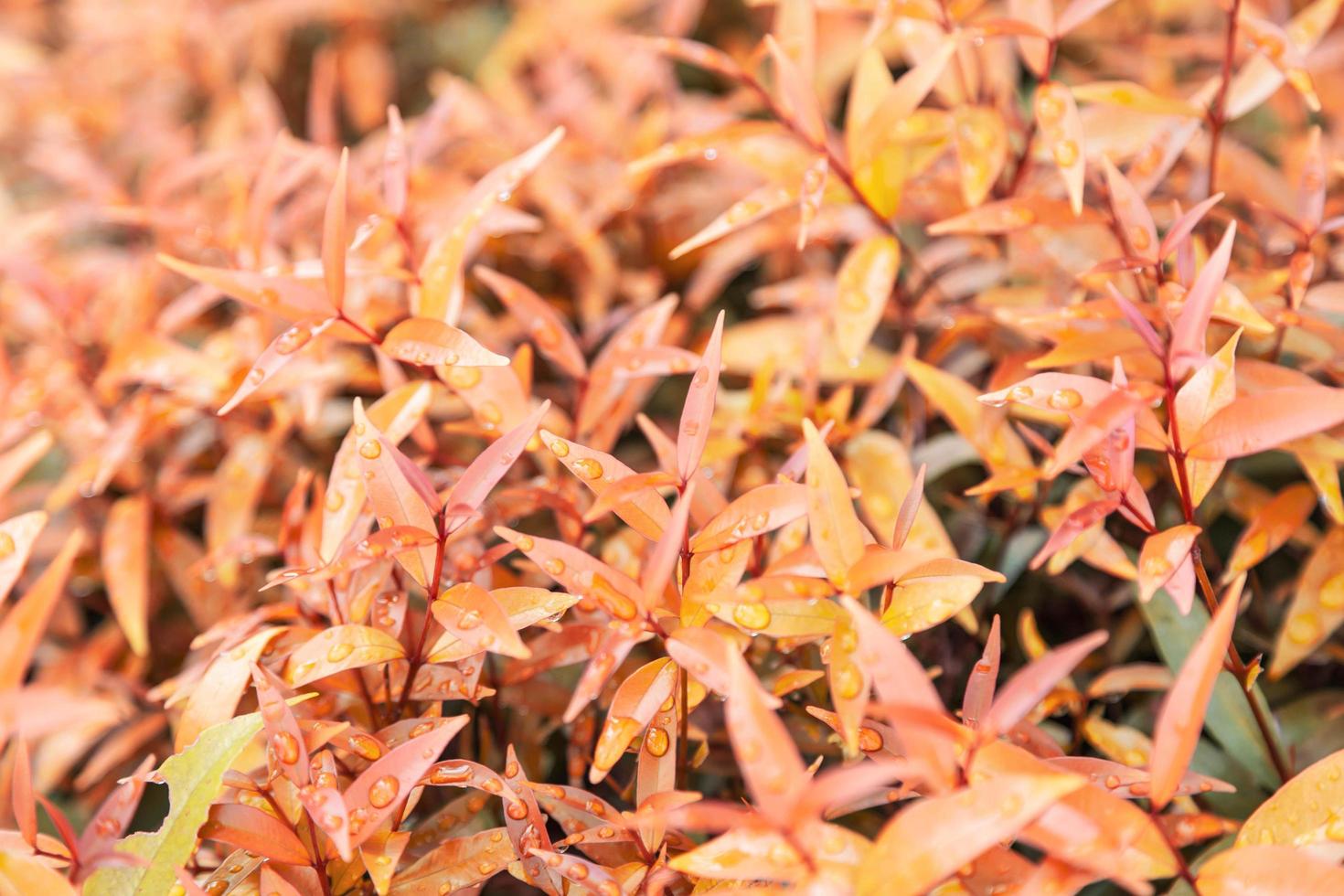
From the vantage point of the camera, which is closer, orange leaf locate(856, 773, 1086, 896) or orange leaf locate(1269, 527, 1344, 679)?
orange leaf locate(856, 773, 1086, 896)

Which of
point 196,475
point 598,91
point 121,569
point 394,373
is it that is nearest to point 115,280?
point 196,475

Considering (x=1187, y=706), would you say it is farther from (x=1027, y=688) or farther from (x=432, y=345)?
(x=432, y=345)

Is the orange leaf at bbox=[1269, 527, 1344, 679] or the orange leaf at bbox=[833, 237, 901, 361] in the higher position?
the orange leaf at bbox=[833, 237, 901, 361]

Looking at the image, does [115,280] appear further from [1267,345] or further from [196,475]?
[1267,345]

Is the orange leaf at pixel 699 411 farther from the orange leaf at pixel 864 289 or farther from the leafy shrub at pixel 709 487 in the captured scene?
the orange leaf at pixel 864 289

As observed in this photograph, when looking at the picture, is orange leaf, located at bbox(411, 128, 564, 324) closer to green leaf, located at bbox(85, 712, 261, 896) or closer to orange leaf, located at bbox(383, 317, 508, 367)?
orange leaf, located at bbox(383, 317, 508, 367)

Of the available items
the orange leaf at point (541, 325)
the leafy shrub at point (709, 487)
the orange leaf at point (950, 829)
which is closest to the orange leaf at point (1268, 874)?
the leafy shrub at point (709, 487)

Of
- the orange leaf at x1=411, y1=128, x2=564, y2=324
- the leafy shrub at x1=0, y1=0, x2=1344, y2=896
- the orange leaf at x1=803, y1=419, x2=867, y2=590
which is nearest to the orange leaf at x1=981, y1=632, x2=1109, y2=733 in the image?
the leafy shrub at x1=0, y1=0, x2=1344, y2=896

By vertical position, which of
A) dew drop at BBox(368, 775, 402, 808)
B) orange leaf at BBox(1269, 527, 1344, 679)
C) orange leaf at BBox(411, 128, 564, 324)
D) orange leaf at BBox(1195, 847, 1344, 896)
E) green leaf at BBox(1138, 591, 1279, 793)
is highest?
orange leaf at BBox(411, 128, 564, 324)
